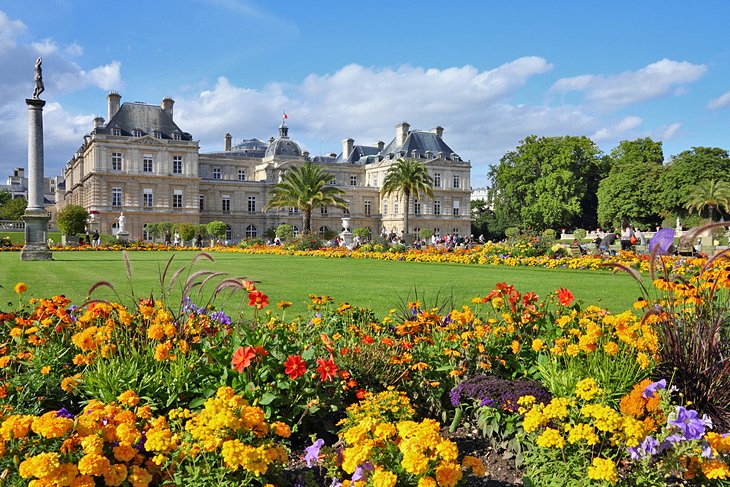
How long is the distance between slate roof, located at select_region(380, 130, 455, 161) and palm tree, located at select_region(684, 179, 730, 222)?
2913 cm

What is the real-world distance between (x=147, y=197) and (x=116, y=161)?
415cm

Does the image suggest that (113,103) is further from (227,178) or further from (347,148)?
(347,148)

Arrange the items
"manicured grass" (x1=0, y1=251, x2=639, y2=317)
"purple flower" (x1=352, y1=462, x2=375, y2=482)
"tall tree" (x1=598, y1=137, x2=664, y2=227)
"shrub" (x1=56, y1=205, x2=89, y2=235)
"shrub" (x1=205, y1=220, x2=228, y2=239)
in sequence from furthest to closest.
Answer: "tall tree" (x1=598, y1=137, x2=664, y2=227)
"shrub" (x1=205, y1=220, x2=228, y2=239)
"shrub" (x1=56, y1=205, x2=89, y2=235)
"manicured grass" (x1=0, y1=251, x2=639, y2=317)
"purple flower" (x1=352, y1=462, x2=375, y2=482)

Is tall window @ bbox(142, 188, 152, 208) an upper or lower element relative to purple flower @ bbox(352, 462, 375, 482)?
upper

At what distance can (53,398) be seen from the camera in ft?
11.9

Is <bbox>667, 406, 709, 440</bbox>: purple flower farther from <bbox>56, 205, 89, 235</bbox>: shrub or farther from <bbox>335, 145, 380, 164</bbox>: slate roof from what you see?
<bbox>335, 145, 380, 164</bbox>: slate roof

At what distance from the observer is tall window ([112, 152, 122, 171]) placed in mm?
53569

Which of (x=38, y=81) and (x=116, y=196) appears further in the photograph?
(x=116, y=196)

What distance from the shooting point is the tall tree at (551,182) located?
55094 millimetres

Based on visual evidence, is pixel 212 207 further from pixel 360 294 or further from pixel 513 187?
pixel 360 294

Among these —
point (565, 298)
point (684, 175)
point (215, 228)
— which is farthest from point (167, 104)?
point (565, 298)

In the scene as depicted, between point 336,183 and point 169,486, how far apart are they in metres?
69.3

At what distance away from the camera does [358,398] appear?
381 cm

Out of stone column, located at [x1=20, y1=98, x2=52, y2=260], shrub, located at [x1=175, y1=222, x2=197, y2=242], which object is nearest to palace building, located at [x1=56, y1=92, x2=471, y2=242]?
shrub, located at [x1=175, y1=222, x2=197, y2=242]
